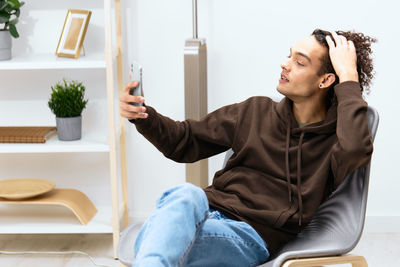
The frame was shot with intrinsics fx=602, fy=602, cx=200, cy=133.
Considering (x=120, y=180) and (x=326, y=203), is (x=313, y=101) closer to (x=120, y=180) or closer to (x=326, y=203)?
(x=326, y=203)

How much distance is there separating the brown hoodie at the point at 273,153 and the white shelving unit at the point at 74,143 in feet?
2.22

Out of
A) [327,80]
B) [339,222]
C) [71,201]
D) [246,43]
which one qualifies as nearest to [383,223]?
[246,43]

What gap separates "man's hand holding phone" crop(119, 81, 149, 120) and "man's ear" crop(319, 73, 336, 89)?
1.71 ft

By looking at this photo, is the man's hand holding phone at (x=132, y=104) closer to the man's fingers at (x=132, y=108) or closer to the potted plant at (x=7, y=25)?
the man's fingers at (x=132, y=108)

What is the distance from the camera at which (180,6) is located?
269 centimetres

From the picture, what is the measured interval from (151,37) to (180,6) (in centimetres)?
19

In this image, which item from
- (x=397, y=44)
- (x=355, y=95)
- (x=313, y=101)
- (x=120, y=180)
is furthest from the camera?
(x=120, y=180)

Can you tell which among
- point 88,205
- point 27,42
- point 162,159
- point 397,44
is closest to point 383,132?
point 397,44

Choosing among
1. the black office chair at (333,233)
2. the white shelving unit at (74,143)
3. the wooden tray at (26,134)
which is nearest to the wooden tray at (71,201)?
the white shelving unit at (74,143)

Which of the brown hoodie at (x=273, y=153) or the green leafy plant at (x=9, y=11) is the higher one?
the green leafy plant at (x=9, y=11)

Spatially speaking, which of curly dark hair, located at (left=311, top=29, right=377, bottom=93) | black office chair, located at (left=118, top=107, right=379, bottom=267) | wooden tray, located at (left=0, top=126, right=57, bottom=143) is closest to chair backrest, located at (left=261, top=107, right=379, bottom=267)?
black office chair, located at (left=118, top=107, right=379, bottom=267)

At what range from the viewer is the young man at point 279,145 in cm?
161

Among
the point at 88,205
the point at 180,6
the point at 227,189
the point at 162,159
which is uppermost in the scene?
the point at 180,6

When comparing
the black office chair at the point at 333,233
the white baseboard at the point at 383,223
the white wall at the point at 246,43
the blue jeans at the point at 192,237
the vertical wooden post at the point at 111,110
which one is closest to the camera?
the blue jeans at the point at 192,237
